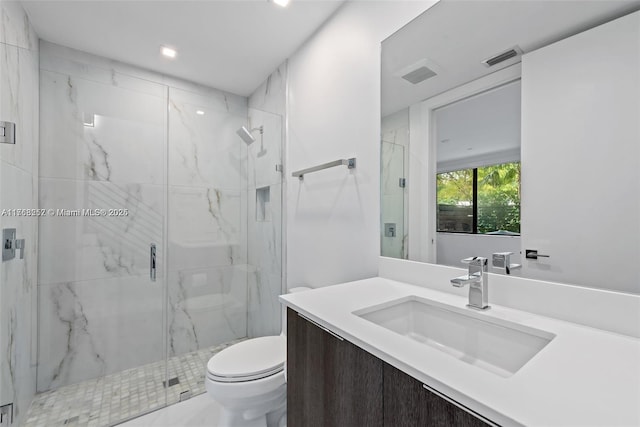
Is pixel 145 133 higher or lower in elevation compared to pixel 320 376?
higher

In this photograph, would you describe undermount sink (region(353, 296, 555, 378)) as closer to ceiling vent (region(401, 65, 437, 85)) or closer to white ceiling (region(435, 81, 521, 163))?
white ceiling (region(435, 81, 521, 163))

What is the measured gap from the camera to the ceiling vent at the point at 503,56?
938 mm

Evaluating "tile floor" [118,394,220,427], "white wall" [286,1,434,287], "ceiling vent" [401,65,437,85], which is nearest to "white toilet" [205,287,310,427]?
"tile floor" [118,394,220,427]

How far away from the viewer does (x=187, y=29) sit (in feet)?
5.99

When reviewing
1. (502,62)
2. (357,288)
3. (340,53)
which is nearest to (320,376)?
(357,288)

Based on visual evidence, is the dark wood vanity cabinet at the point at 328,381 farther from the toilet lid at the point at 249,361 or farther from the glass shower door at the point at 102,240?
the glass shower door at the point at 102,240

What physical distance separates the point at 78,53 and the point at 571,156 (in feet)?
9.61

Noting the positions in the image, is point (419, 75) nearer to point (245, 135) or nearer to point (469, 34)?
point (469, 34)

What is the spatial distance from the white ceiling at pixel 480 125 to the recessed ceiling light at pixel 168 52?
6.27 feet

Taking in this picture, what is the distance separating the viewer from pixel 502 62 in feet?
3.20

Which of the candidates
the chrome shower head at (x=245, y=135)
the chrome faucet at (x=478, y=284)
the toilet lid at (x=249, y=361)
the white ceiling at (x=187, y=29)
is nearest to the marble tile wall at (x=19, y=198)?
the white ceiling at (x=187, y=29)

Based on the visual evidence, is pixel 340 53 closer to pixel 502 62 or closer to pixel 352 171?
pixel 352 171

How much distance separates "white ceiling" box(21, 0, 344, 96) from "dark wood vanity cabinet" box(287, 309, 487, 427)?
1.71 metres

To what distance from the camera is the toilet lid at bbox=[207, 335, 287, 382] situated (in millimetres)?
1333
